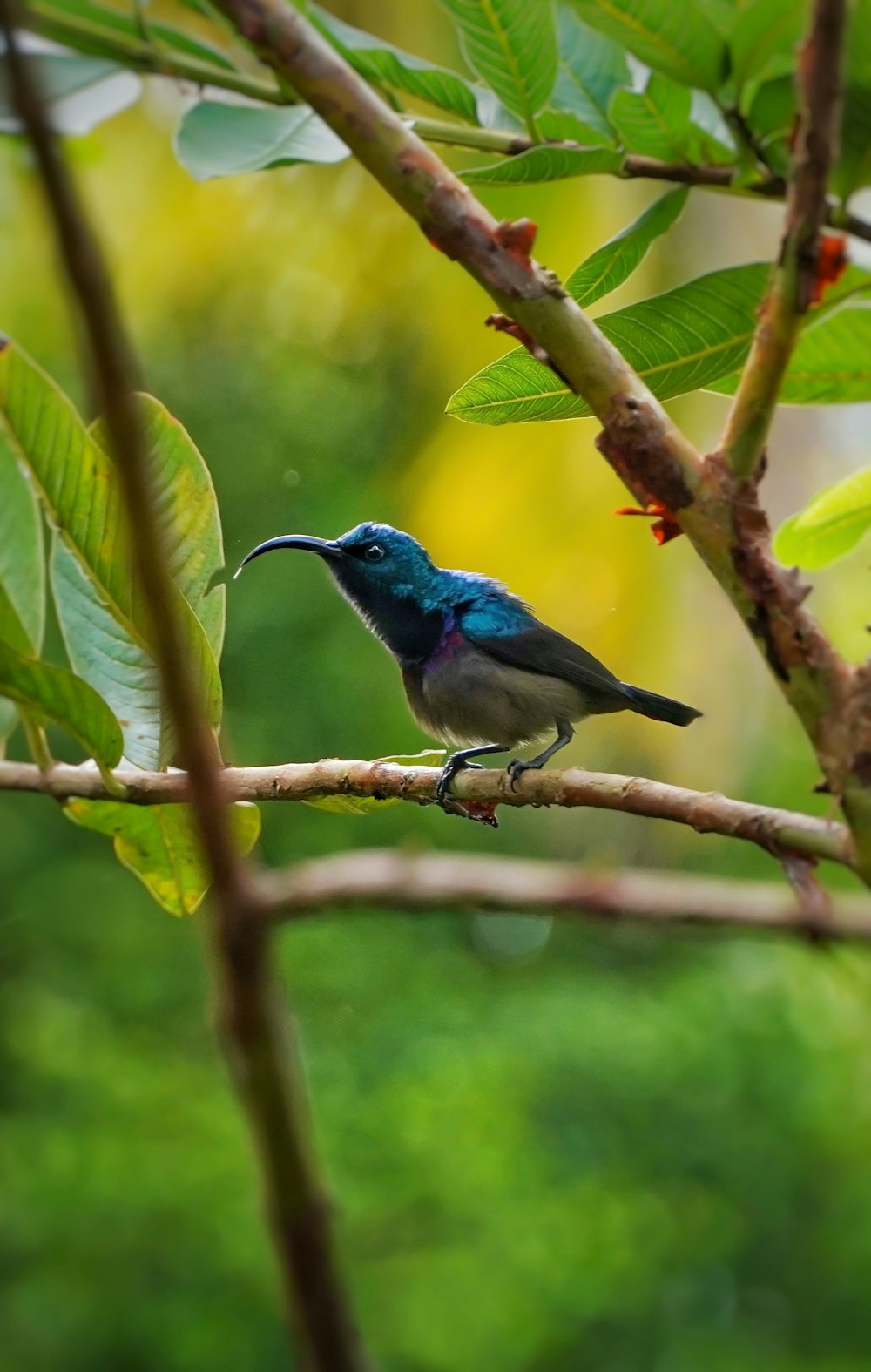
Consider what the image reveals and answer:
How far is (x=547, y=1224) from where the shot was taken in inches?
167

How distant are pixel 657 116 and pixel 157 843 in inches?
26.1

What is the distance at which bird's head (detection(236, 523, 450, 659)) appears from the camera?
5.65 ft

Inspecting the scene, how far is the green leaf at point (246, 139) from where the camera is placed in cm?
110

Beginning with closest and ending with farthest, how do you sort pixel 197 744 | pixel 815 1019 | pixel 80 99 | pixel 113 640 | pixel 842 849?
pixel 197 744 → pixel 842 849 → pixel 113 640 → pixel 80 99 → pixel 815 1019

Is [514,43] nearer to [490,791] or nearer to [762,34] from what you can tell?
[762,34]

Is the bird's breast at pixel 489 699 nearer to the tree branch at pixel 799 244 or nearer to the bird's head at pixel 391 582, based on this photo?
the bird's head at pixel 391 582

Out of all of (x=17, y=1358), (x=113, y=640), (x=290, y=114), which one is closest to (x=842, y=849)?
(x=113, y=640)

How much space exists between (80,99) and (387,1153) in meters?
3.57

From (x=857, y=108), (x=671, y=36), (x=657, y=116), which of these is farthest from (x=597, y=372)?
(x=657, y=116)

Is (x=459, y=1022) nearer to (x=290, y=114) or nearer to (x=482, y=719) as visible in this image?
(x=482, y=719)

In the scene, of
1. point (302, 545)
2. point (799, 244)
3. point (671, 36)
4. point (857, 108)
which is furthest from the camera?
point (302, 545)

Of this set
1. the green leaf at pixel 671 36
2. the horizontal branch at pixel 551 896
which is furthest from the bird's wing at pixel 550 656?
the horizontal branch at pixel 551 896

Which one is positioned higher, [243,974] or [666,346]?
[666,346]

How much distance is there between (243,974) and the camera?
11.4 inches
